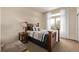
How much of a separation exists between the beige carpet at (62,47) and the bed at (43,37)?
64 millimetres

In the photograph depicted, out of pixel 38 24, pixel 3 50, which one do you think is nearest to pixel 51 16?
pixel 38 24

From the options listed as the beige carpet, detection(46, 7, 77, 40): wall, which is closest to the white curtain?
detection(46, 7, 77, 40): wall

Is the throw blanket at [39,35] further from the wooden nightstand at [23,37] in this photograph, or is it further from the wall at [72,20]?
the wall at [72,20]

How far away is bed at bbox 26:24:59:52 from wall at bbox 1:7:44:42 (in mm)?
158

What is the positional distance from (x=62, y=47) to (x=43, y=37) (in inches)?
14.8

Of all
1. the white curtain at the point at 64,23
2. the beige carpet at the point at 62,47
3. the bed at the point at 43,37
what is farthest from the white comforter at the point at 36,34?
the white curtain at the point at 64,23

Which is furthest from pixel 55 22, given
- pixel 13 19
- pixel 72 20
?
pixel 13 19

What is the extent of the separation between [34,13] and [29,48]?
2.02 ft

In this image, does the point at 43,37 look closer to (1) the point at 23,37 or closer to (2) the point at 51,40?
(2) the point at 51,40

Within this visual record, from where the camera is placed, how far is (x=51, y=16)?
1.60 m

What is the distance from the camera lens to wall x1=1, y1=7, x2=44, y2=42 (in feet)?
4.89

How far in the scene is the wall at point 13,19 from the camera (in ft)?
4.89

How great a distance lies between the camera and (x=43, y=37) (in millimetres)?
1528
